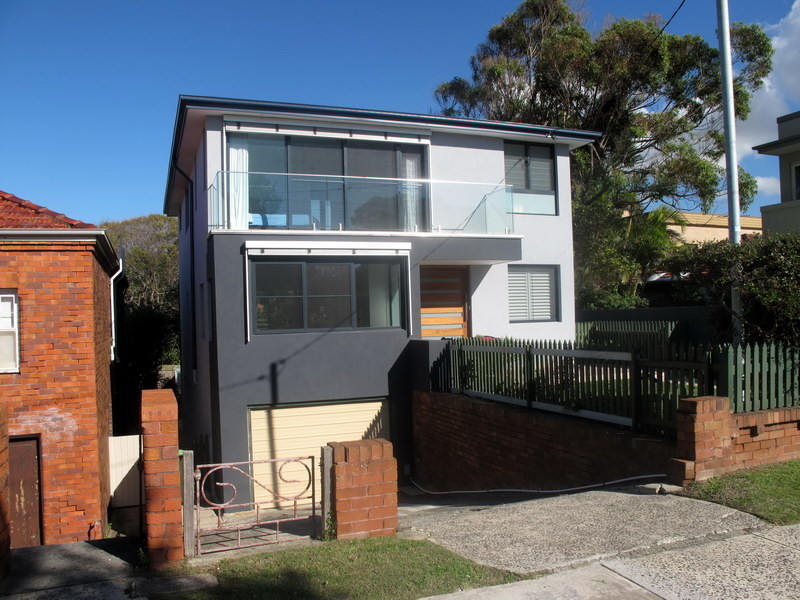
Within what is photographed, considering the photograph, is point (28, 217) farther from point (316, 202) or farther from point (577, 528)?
point (577, 528)

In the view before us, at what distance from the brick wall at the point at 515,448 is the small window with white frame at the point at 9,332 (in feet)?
22.7

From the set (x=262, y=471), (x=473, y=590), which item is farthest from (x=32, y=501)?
(x=473, y=590)

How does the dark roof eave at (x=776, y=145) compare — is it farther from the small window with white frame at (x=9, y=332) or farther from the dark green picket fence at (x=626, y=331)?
the small window with white frame at (x=9, y=332)

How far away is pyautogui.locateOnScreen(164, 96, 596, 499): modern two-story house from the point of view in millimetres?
12602

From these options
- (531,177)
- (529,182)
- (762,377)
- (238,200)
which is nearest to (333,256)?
(238,200)

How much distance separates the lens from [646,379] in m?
7.81

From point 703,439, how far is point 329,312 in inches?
309

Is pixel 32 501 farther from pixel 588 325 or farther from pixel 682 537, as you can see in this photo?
pixel 588 325

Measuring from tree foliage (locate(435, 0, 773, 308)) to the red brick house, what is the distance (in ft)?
58.3

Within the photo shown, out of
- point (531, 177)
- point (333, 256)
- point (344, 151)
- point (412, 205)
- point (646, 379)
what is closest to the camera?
point (646, 379)

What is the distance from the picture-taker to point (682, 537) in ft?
17.5

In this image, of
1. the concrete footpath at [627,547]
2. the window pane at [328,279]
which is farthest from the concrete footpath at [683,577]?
the window pane at [328,279]

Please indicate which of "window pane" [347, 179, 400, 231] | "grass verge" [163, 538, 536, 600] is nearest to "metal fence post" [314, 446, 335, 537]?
"grass verge" [163, 538, 536, 600]

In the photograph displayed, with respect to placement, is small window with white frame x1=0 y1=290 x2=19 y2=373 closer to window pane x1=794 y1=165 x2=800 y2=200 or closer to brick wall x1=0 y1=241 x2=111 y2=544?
brick wall x1=0 y1=241 x2=111 y2=544
